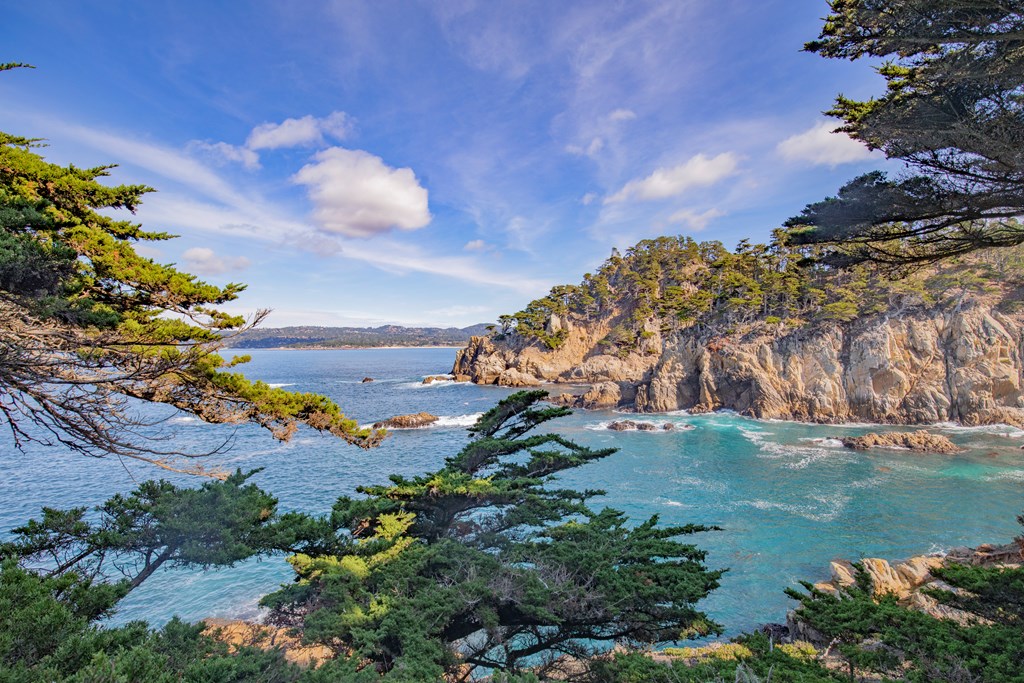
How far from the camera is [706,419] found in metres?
36.9

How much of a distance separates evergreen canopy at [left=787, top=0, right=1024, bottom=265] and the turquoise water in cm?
1090

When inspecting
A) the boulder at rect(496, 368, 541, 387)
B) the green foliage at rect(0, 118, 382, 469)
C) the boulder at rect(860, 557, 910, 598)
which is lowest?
the boulder at rect(860, 557, 910, 598)

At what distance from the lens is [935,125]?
5.62m

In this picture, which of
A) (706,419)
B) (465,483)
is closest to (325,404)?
(465,483)

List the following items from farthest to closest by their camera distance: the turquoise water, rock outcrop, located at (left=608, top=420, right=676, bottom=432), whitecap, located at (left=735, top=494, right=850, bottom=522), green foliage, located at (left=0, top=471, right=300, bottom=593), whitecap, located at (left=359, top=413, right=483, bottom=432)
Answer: whitecap, located at (left=359, top=413, right=483, bottom=432), rock outcrop, located at (left=608, top=420, right=676, bottom=432), whitecap, located at (left=735, top=494, right=850, bottom=522), the turquoise water, green foliage, located at (left=0, top=471, right=300, bottom=593)

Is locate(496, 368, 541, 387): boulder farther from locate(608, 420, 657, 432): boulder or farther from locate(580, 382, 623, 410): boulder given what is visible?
locate(608, 420, 657, 432): boulder

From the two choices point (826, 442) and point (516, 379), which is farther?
point (516, 379)

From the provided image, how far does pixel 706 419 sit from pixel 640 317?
25.7 meters

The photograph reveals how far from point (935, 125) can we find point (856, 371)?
117 ft

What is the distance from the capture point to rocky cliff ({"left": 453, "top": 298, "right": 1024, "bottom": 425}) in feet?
100

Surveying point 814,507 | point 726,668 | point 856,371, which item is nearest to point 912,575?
point 814,507

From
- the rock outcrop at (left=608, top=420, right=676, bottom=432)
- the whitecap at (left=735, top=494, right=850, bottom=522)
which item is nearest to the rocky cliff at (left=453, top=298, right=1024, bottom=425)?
the rock outcrop at (left=608, top=420, right=676, bottom=432)

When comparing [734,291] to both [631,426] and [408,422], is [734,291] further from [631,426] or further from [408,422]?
[408,422]

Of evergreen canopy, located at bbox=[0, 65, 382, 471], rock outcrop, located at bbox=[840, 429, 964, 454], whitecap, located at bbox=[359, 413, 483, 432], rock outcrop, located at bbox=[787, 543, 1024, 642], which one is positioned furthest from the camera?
whitecap, located at bbox=[359, 413, 483, 432]
